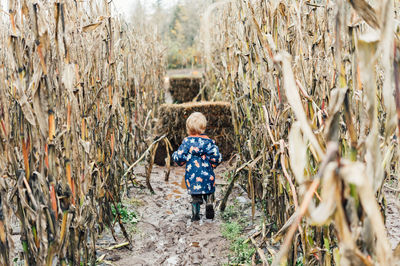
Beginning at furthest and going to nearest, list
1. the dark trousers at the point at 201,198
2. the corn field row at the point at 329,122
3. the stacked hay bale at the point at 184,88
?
the stacked hay bale at the point at 184,88 → the dark trousers at the point at 201,198 → the corn field row at the point at 329,122

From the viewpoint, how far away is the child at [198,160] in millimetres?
2961

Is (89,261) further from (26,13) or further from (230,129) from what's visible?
(230,129)

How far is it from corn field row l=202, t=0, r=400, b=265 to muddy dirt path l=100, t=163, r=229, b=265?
0.46m

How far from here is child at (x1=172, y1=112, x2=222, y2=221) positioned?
2.96 m

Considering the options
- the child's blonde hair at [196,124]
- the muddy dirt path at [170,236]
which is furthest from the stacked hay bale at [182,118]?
the child's blonde hair at [196,124]

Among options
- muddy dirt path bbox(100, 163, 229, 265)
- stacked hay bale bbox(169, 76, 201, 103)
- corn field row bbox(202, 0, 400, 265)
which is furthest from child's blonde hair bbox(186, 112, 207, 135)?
stacked hay bale bbox(169, 76, 201, 103)

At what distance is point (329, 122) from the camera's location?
0.70 metres

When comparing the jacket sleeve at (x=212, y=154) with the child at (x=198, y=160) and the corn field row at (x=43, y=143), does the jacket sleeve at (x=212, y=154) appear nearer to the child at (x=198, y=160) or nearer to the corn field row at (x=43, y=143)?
the child at (x=198, y=160)

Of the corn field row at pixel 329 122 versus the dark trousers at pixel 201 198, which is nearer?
the corn field row at pixel 329 122

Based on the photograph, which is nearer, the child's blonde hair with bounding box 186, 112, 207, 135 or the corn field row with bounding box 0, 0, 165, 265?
the corn field row with bounding box 0, 0, 165, 265

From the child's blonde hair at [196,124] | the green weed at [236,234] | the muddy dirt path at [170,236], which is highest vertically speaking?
the child's blonde hair at [196,124]

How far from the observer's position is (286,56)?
783 millimetres

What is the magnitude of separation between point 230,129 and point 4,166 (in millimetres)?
3465

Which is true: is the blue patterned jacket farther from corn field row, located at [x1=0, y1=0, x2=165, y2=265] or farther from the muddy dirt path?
corn field row, located at [x1=0, y1=0, x2=165, y2=265]
